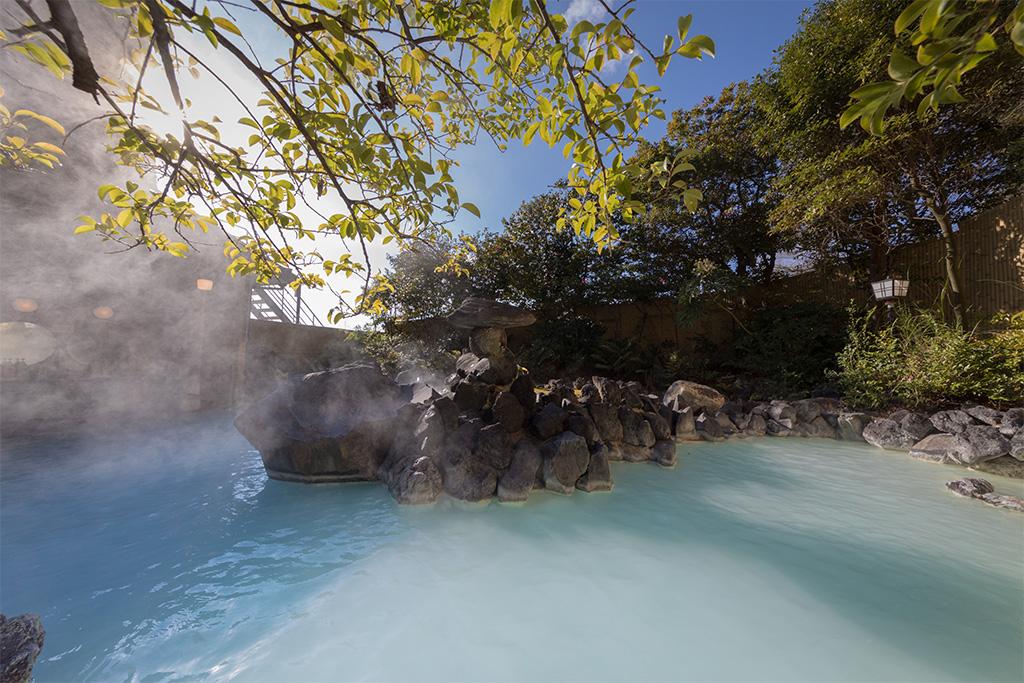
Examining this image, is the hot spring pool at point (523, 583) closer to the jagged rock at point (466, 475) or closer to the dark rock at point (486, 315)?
the jagged rock at point (466, 475)

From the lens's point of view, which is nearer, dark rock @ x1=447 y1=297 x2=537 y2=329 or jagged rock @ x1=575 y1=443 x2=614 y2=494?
jagged rock @ x1=575 y1=443 x2=614 y2=494

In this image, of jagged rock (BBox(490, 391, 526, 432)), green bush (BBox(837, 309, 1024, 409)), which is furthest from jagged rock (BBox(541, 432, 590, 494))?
green bush (BBox(837, 309, 1024, 409))

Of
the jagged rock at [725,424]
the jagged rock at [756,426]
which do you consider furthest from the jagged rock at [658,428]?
the jagged rock at [756,426]

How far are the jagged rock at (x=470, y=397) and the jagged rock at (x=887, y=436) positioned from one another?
19.9 ft

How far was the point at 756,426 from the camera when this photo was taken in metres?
6.58

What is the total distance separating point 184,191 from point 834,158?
9625 mm

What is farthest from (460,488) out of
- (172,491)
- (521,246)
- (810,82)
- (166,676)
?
(810,82)

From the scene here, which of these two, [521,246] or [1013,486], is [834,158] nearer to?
[1013,486]

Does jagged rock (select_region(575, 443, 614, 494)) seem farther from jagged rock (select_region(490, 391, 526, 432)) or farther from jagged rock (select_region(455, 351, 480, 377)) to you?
jagged rock (select_region(455, 351, 480, 377))

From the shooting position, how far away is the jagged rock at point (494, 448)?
414 cm

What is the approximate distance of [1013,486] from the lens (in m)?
4.01

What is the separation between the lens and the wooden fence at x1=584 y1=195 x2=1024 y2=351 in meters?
6.52

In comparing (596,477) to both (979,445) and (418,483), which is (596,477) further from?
(979,445)

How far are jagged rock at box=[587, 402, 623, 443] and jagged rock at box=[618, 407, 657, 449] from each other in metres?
0.09
